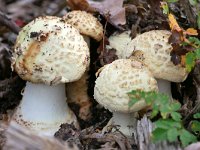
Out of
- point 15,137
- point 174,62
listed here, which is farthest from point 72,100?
point 15,137

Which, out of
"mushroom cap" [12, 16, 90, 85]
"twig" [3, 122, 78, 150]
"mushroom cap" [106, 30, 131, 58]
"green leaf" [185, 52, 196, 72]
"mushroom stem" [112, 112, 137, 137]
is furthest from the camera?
"mushroom cap" [106, 30, 131, 58]

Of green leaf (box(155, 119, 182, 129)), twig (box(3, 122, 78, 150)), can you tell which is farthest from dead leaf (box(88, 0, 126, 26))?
twig (box(3, 122, 78, 150))

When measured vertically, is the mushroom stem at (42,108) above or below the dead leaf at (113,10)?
below

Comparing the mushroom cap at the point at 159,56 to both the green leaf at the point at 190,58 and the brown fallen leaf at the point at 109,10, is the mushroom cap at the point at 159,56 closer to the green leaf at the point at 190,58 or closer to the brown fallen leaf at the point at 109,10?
Result: the green leaf at the point at 190,58

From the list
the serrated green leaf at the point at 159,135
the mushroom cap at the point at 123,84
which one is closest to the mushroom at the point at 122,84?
the mushroom cap at the point at 123,84

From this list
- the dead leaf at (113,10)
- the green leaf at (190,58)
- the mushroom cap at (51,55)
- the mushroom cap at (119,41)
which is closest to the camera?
the green leaf at (190,58)

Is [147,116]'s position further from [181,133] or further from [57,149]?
[57,149]

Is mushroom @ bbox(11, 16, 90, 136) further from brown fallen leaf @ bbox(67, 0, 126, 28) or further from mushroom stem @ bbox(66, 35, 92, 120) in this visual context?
brown fallen leaf @ bbox(67, 0, 126, 28)

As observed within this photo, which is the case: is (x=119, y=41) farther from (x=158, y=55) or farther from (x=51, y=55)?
(x=51, y=55)
